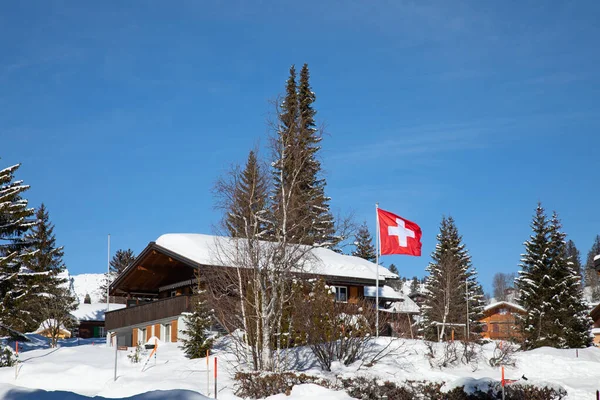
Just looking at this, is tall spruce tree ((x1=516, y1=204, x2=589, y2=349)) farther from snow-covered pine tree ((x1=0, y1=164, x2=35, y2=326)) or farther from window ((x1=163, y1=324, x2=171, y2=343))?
snow-covered pine tree ((x1=0, y1=164, x2=35, y2=326))

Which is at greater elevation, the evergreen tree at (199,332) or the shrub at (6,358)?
the evergreen tree at (199,332)

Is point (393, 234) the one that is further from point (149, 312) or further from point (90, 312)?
point (90, 312)

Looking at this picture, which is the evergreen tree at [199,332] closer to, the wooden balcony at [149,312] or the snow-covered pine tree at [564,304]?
the wooden balcony at [149,312]

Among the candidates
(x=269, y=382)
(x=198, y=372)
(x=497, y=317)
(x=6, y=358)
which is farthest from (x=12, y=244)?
(x=497, y=317)

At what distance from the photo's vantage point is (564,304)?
46875 mm

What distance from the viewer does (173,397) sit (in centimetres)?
845

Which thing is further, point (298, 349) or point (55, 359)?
point (55, 359)

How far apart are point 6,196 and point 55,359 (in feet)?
26.4

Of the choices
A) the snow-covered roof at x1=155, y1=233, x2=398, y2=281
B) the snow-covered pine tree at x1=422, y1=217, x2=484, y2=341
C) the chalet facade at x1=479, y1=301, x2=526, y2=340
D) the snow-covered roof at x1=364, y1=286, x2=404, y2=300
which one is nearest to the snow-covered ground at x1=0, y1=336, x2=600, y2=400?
the snow-covered roof at x1=155, y1=233, x2=398, y2=281

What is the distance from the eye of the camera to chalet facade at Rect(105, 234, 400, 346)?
1497 inches

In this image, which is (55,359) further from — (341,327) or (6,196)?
(341,327)

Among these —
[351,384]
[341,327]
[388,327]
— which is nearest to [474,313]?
[388,327]

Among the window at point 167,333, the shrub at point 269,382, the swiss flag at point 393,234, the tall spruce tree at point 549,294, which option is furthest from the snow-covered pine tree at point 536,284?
the shrub at point 269,382

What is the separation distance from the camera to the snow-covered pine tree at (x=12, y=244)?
34469mm
